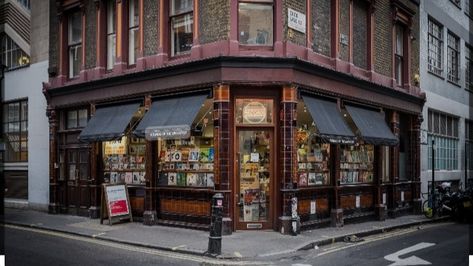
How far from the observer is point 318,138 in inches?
601

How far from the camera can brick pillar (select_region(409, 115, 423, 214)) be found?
20.5m

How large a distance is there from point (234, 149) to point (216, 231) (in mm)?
3150

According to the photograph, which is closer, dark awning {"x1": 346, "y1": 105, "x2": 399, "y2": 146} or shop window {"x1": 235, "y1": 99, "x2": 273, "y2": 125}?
shop window {"x1": 235, "y1": 99, "x2": 273, "y2": 125}

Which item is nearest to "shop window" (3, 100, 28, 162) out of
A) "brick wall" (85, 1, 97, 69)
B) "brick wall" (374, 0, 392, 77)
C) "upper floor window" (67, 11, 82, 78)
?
"upper floor window" (67, 11, 82, 78)

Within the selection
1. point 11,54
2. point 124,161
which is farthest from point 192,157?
point 11,54

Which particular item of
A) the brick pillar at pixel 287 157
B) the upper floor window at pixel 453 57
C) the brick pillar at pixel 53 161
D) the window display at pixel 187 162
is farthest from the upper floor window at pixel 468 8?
the brick pillar at pixel 53 161

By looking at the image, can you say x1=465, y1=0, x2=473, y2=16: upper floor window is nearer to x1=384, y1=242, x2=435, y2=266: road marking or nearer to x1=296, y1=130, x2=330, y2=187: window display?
x1=296, y1=130, x2=330, y2=187: window display

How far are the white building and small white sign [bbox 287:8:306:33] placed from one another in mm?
10226

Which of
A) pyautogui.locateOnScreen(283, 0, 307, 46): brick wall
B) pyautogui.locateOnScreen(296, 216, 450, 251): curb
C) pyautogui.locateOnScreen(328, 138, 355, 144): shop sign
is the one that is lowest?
pyautogui.locateOnScreen(296, 216, 450, 251): curb

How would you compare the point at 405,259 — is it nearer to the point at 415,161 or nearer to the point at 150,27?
the point at 150,27

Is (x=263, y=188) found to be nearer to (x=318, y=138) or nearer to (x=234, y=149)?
(x=234, y=149)

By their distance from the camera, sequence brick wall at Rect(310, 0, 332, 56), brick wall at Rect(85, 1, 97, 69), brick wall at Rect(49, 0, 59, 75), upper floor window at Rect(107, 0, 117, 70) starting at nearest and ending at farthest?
1. brick wall at Rect(310, 0, 332, 56)
2. upper floor window at Rect(107, 0, 117, 70)
3. brick wall at Rect(85, 1, 97, 69)
4. brick wall at Rect(49, 0, 59, 75)

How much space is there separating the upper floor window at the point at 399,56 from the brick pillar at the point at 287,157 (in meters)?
8.14

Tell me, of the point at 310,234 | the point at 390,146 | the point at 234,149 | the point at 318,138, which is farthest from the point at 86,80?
the point at 390,146
